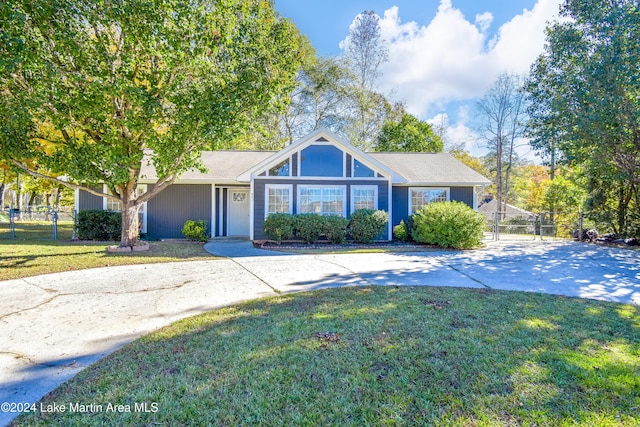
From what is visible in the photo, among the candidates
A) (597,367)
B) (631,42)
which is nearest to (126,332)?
(597,367)

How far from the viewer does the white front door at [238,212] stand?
1467 centimetres

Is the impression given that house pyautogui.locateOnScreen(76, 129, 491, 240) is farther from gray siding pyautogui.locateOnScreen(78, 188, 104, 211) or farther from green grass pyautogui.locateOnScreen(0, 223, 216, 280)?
green grass pyautogui.locateOnScreen(0, 223, 216, 280)

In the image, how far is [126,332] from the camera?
3723 mm

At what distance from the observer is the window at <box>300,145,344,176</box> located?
41.8ft

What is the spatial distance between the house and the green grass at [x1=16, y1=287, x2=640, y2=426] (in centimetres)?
868

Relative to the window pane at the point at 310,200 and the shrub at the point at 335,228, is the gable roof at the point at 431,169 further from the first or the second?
the window pane at the point at 310,200

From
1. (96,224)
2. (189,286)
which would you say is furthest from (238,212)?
(189,286)

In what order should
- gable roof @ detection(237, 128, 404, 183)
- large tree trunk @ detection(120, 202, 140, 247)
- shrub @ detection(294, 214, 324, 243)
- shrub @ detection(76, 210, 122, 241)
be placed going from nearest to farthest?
1. large tree trunk @ detection(120, 202, 140, 247)
2. shrub @ detection(294, 214, 324, 243)
3. shrub @ detection(76, 210, 122, 241)
4. gable roof @ detection(237, 128, 404, 183)

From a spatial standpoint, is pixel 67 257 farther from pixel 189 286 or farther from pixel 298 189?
pixel 298 189

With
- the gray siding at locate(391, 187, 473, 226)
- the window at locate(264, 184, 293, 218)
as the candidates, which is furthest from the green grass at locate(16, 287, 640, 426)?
the gray siding at locate(391, 187, 473, 226)

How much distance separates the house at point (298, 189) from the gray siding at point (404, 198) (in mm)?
17

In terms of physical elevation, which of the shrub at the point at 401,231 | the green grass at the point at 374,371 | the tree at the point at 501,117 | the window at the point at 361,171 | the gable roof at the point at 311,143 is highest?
the tree at the point at 501,117

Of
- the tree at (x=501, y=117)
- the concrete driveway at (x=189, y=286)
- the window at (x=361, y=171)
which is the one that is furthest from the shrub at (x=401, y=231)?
the tree at (x=501, y=117)

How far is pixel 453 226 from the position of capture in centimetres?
1105
